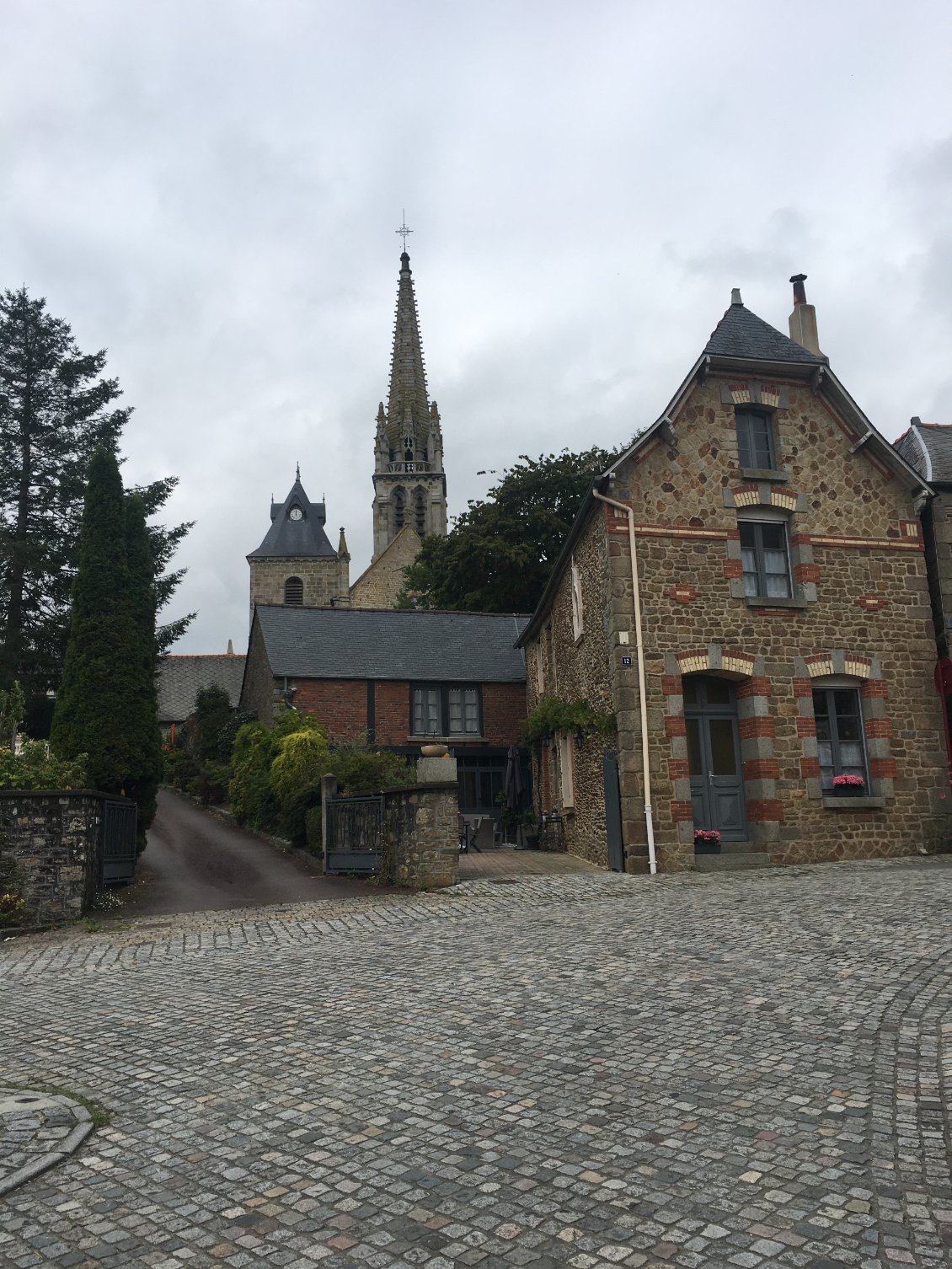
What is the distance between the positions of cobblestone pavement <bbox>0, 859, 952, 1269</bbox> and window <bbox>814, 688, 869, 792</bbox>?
7.18 metres

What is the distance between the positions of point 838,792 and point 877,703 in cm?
167

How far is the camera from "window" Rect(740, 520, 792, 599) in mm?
16609

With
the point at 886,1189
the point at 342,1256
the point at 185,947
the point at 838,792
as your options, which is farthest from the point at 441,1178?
the point at 838,792

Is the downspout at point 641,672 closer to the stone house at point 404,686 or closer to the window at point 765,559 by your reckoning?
the window at point 765,559

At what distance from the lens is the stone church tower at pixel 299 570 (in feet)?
201

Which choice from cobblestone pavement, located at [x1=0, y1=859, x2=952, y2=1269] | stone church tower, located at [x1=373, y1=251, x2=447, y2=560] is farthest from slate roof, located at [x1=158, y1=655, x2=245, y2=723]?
cobblestone pavement, located at [x1=0, y1=859, x2=952, y2=1269]

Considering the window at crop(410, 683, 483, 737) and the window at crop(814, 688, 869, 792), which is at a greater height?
the window at crop(410, 683, 483, 737)

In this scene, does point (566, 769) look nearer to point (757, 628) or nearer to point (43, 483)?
point (757, 628)

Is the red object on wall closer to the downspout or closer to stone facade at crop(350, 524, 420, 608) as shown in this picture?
the downspout

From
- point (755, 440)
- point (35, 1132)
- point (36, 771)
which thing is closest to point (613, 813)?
point (755, 440)

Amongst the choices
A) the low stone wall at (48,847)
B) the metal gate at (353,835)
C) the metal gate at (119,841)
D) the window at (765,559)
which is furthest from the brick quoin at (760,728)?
the low stone wall at (48,847)

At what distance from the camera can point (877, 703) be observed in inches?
651

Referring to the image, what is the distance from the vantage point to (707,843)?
50.8 feet

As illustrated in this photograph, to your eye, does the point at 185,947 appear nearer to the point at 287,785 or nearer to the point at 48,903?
the point at 48,903
